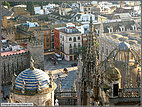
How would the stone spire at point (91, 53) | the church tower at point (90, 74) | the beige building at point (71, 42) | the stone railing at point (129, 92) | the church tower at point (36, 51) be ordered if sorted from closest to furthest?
1. the stone railing at point (129, 92)
2. the church tower at point (90, 74)
3. the stone spire at point (91, 53)
4. the church tower at point (36, 51)
5. the beige building at point (71, 42)

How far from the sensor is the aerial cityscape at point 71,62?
13.1 m

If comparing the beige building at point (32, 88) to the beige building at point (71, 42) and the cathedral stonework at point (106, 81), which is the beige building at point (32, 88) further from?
the beige building at point (71, 42)

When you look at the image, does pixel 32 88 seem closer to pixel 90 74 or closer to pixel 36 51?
pixel 90 74

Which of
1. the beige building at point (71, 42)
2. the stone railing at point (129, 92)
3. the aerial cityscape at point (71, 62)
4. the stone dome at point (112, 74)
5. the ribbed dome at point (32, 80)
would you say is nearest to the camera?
the ribbed dome at point (32, 80)

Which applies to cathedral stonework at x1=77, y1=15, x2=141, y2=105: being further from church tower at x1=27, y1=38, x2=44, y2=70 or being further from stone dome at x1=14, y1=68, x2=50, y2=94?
church tower at x1=27, y1=38, x2=44, y2=70

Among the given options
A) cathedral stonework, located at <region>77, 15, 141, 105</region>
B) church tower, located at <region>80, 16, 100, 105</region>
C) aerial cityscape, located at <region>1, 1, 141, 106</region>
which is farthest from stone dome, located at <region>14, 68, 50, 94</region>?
church tower, located at <region>80, 16, 100, 105</region>

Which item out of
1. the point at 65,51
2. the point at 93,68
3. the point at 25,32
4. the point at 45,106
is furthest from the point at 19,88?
the point at 25,32

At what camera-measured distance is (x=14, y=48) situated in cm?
4728

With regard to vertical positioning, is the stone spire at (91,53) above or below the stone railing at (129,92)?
above

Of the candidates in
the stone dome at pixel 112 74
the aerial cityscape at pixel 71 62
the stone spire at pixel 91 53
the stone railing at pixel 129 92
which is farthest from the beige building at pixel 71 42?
the stone railing at pixel 129 92

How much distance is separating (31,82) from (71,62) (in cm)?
4641

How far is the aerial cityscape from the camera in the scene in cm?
1306

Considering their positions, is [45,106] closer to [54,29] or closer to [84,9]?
[54,29]

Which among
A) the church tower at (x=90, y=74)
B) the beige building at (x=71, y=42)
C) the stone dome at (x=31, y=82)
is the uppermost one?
the stone dome at (x=31, y=82)
